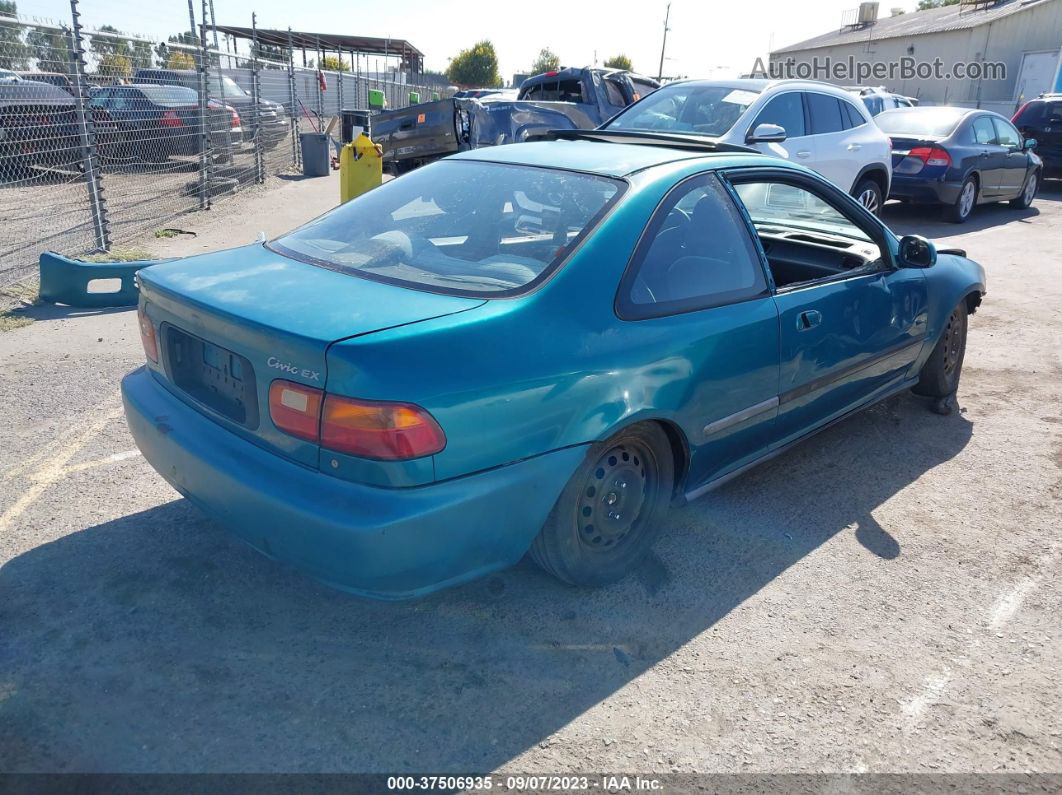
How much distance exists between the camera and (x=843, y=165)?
9.50 metres

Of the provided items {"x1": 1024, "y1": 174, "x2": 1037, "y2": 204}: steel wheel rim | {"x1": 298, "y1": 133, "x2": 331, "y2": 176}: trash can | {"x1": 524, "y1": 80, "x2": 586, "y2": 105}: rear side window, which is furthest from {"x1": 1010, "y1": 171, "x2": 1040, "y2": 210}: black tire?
{"x1": 298, "y1": 133, "x2": 331, "y2": 176}: trash can

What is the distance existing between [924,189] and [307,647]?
10895 millimetres

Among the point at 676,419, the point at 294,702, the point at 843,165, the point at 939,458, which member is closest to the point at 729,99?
the point at 843,165

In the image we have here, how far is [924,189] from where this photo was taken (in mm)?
11180

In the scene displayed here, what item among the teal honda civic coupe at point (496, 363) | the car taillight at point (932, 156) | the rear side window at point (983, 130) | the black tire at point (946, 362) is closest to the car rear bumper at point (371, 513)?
the teal honda civic coupe at point (496, 363)

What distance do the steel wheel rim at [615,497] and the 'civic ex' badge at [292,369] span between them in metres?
0.97

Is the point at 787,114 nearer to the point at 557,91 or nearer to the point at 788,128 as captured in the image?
the point at 788,128

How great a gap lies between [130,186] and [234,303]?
855cm

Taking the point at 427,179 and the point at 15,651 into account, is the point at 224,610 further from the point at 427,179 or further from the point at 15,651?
the point at 427,179

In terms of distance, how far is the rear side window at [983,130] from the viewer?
11586mm

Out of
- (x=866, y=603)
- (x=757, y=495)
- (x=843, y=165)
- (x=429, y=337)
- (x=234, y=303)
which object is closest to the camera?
(x=429, y=337)

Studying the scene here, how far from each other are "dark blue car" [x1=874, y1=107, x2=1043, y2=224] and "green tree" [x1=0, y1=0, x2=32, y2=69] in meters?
10.1

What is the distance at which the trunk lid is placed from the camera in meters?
2.43

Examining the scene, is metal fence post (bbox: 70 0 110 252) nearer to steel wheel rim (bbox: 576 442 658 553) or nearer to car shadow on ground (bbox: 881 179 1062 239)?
steel wheel rim (bbox: 576 442 658 553)
